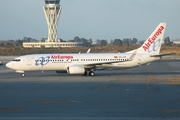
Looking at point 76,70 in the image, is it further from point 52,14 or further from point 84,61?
point 52,14

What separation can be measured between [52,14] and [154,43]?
117610 millimetres

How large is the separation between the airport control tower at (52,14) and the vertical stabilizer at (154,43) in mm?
114735

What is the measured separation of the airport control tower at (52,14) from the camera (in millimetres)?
156625

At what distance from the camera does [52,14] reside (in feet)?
520

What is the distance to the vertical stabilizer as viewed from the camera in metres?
43.7
